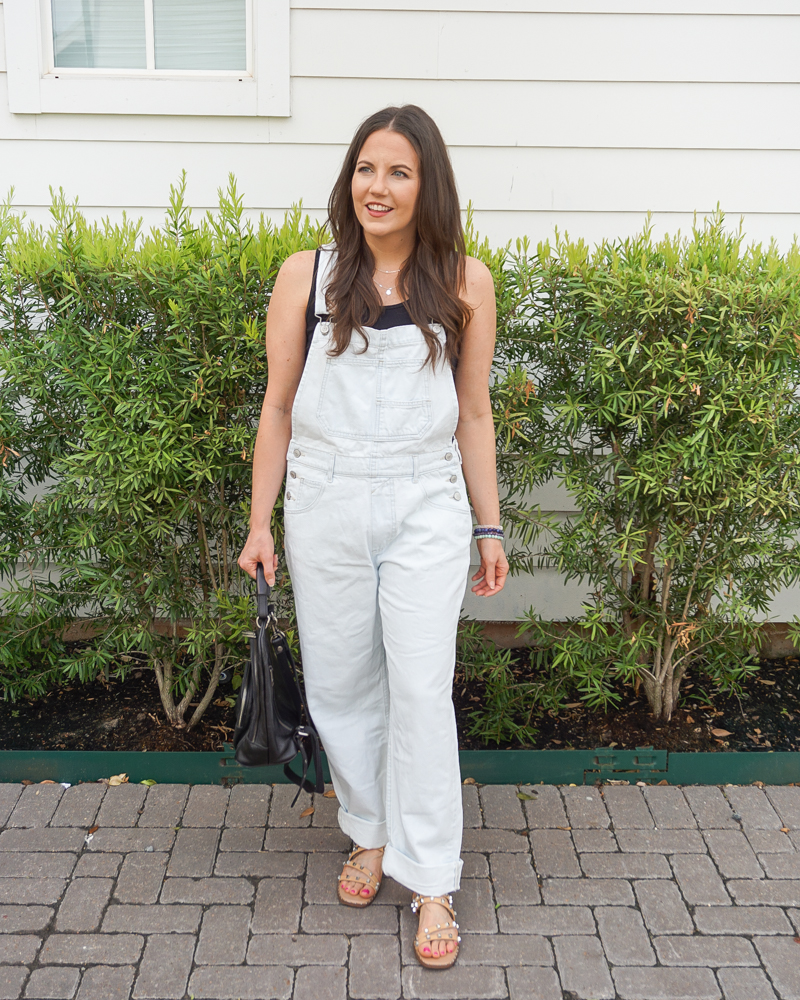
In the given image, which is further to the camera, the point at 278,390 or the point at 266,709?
the point at 266,709

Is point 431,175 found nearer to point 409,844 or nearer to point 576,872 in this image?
point 409,844

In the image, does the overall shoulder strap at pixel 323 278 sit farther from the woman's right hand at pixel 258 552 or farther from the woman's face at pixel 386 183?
the woman's right hand at pixel 258 552

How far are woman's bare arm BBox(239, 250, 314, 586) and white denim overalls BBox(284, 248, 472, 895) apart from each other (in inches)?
2.1

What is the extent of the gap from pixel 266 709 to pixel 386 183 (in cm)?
141

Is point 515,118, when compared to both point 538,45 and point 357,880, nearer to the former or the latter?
point 538,45

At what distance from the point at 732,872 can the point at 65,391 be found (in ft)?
8.80

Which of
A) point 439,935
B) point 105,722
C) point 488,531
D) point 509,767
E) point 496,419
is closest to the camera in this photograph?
point 439,935

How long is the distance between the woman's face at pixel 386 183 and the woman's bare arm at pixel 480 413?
0.25 m

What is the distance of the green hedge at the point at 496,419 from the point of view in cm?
262

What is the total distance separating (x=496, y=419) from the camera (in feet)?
9.20

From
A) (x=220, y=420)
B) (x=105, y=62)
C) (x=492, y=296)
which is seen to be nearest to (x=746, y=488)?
(x=492, y=296)

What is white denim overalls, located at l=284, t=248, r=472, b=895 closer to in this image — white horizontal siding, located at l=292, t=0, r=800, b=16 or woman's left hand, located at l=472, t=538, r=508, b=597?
woman's left hand, located at l=472, t=538, r=508, b=597

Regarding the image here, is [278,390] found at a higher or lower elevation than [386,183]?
lower

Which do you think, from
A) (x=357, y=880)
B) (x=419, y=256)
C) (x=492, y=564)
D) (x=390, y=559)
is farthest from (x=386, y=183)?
(x=357, y=880)
